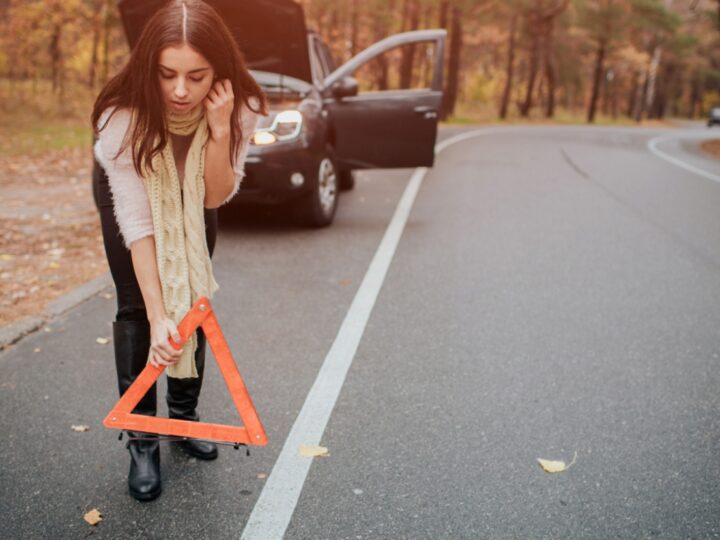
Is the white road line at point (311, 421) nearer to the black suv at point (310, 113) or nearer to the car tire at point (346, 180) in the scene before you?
the black suv at point (310, 113)

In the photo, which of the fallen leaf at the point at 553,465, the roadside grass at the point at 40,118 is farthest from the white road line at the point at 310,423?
the roadside grass at the point at 40,118

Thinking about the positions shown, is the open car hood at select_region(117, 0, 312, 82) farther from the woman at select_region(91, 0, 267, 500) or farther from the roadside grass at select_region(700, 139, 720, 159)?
the roadside grass at select_region(700, 139, 720, 159)

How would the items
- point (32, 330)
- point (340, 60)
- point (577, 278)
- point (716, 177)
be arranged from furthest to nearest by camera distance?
point (340, 60) < point (716, 177) < point (577, 278) < point (32, 330)

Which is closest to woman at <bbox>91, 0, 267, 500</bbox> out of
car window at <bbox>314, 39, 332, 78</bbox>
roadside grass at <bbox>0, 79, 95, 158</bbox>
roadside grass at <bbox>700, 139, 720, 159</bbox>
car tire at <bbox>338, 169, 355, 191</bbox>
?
car window at <bbox>314, 39, 332, 78</bbox>

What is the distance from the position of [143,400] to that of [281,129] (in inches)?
176

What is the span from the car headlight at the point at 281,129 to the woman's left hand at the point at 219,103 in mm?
4459

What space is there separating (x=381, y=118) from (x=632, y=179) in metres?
6.55

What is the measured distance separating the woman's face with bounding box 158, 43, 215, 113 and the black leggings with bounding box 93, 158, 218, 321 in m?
0.42

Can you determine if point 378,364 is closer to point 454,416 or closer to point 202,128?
point 454,416

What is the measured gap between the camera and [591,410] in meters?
3.54

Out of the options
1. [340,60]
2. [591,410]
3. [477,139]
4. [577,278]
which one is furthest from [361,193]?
[340,60]

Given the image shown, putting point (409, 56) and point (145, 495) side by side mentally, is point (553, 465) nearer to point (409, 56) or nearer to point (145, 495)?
point (145, 495)

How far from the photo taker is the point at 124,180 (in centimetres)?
237

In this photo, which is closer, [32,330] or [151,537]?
[151,537]
